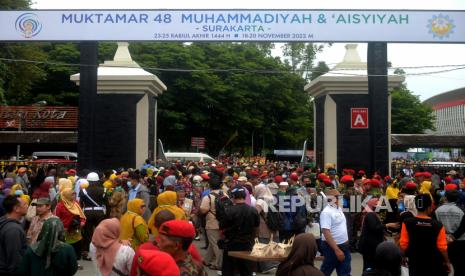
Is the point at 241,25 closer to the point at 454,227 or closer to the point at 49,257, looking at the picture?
the point at 454,227

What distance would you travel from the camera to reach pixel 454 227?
8.04 metres

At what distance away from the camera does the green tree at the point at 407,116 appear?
194 ft

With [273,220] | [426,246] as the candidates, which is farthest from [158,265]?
[273,220]

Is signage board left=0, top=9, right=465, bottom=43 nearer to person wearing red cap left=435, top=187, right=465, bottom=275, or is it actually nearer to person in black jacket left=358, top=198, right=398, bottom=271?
person wearing red cap left=435, top=187, right=465, bottom=275

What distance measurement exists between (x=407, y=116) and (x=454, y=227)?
5342 centimetres

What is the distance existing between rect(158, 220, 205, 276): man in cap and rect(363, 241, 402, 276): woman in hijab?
160 cm

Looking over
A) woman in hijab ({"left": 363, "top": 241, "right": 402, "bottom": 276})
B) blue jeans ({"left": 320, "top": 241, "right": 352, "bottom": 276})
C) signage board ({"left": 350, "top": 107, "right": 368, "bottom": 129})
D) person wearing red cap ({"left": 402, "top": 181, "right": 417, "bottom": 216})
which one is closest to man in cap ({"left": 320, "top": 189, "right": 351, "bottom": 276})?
blue jeans ({"left": 320, "top": 241, "right": 352, "bottom": 276})

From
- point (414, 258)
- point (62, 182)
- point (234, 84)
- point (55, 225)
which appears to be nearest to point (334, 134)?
point (62, 182)

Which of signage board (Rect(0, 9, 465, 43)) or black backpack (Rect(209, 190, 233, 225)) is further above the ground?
signage board (Rect(0, 9, 465, 43))

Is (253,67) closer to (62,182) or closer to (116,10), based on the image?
(116,10)

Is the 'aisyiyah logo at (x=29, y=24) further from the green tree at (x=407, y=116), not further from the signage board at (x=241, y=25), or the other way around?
the green tree at (x=407, y=116)

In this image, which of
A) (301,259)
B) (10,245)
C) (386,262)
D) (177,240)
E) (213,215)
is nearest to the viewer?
(177,240)

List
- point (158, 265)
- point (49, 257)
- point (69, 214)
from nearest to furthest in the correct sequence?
point (158, 265) < point (49, 257) < point (69, 214)

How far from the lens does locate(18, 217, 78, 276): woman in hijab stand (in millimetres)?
5379
